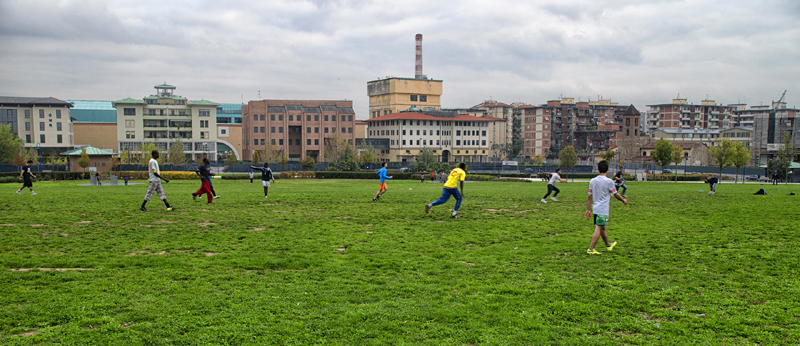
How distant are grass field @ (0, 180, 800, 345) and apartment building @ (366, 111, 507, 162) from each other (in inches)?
4227

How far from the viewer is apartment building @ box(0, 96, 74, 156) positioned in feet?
316

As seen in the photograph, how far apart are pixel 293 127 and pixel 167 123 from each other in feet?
86.8

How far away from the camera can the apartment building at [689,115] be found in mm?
141000

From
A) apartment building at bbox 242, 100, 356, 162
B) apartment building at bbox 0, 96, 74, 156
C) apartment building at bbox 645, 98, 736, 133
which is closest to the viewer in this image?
→ apartment building at bbox 0, 96, 74, 156

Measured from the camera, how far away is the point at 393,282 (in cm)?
825

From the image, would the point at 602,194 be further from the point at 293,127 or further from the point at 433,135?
the point at 433,135

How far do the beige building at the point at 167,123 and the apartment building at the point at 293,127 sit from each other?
9899 millimetres

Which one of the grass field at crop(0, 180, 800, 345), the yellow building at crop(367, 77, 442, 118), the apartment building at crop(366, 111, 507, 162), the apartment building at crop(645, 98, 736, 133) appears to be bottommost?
the grass field at crop(0, 180, 800, 345)

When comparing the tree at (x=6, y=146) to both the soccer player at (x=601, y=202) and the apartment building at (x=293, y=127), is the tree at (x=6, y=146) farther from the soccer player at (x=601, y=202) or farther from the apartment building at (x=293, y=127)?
the soccer player at (x=601, y=202)

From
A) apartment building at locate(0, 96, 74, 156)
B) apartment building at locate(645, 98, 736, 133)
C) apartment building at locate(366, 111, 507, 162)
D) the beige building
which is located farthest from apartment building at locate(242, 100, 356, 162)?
apartment building at locate(645, 98, 736, 133)

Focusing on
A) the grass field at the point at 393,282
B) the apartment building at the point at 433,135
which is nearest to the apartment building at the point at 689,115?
the apartment building at the point at 433,135

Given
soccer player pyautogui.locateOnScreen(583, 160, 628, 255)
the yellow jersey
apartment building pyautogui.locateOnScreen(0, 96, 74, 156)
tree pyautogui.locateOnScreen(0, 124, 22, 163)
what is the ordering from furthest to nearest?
apartment building pyautogui.locateOnScreen(0, 96, 74, 156) → tree pyautogui.locateOnScreen(0, 124, 22, 163) → the yellow jersey → soccer player pyautogui.locateOnScreen(583, 160, 628, 255)

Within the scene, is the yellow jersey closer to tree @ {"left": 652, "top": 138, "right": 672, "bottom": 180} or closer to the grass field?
the grass field

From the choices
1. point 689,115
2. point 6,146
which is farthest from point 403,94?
point 6,146
